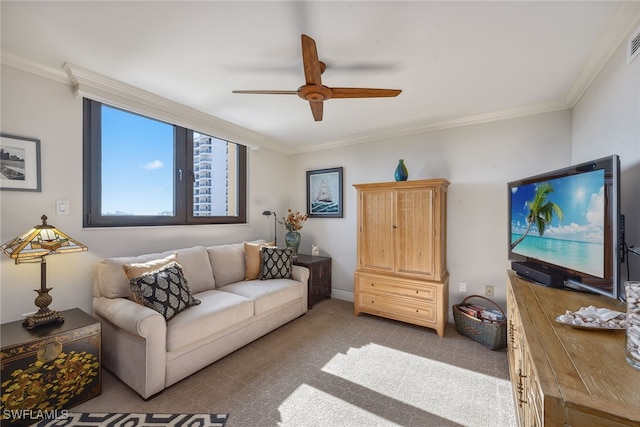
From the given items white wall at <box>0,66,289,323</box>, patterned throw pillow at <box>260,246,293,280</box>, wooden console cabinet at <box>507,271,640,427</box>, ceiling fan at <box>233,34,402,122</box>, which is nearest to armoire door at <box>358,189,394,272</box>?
patterned throw pillow at <box>260,246,293,280</box>

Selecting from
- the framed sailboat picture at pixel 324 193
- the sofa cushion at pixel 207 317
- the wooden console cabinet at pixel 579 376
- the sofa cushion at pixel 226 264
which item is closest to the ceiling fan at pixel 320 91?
the wooden console cabinet at pixel 579 376

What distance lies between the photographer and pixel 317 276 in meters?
3.56

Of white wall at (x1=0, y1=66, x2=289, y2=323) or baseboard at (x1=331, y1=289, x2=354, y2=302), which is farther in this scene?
baseboard at (x1=331, y1=289, x2=354, y2=302)

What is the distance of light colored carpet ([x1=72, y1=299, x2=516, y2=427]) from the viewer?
5.33 ft

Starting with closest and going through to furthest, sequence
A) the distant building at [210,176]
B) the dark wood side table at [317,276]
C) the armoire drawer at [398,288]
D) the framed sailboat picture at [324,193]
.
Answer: the armoire drawer at [398,288] < the distant building at [210,176] < the dark wood side table at [317,276] < the framed sailboat picture at [324,193]

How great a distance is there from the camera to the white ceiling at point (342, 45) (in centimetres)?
144

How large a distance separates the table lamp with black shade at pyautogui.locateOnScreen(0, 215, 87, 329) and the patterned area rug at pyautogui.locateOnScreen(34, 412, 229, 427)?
60 cm

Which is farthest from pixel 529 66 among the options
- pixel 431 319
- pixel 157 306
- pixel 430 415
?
pixel 157 306

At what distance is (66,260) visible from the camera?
2086mm

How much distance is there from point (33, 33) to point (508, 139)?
3.99 meters

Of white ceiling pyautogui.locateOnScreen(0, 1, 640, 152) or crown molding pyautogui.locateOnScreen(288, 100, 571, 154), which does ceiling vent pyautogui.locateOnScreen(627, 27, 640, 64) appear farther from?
crown molding pyautogui.locateOnScreen(288, 100, 571, 154)

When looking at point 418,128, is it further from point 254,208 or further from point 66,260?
point 66,260

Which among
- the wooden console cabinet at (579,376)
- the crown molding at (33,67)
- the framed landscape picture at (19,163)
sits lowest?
the wooden console cabinet at (579,376)

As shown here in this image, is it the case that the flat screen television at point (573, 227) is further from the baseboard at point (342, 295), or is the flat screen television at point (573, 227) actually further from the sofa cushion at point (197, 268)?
the sofa cushion at point (197, 268)
